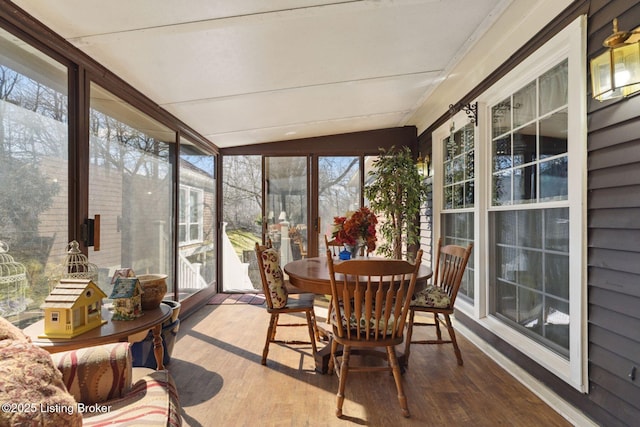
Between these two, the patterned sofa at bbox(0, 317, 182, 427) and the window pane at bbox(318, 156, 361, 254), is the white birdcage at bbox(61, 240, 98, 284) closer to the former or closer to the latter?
the patterned sofa at bbox(0, 317, 182, 427)

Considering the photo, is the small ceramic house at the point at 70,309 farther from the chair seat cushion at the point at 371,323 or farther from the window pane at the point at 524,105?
the window pane at the point at 524,105

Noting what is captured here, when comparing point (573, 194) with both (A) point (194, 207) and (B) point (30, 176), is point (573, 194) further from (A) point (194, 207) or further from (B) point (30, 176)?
(A) point (194, 207)

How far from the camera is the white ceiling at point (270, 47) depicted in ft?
6.30

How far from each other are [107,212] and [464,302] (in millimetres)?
3442

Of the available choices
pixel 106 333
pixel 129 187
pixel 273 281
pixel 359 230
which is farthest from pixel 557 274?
pixel 129 187

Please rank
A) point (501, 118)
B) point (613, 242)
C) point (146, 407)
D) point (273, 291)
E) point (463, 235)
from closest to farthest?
1. point (146, 407)
2. point (613, 242)
3. point (273, 291)
4. point (501, 118)
5. point (463, 235)

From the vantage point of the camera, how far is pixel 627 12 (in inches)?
64.6

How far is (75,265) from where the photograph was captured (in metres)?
2.03

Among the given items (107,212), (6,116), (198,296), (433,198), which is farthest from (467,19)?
(198,296)

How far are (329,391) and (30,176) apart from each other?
222 cm

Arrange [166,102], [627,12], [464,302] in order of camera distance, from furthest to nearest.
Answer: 1. [464,302]
2. [166,102]
3. [627,12]

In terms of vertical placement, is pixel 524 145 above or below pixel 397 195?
above

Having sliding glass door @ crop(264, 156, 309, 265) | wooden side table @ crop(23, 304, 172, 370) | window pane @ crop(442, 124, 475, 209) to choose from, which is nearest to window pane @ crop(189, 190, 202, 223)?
sliding glass door @ crop(264, 156, 309, 265)

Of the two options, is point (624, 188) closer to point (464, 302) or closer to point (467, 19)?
point (467, 19)
